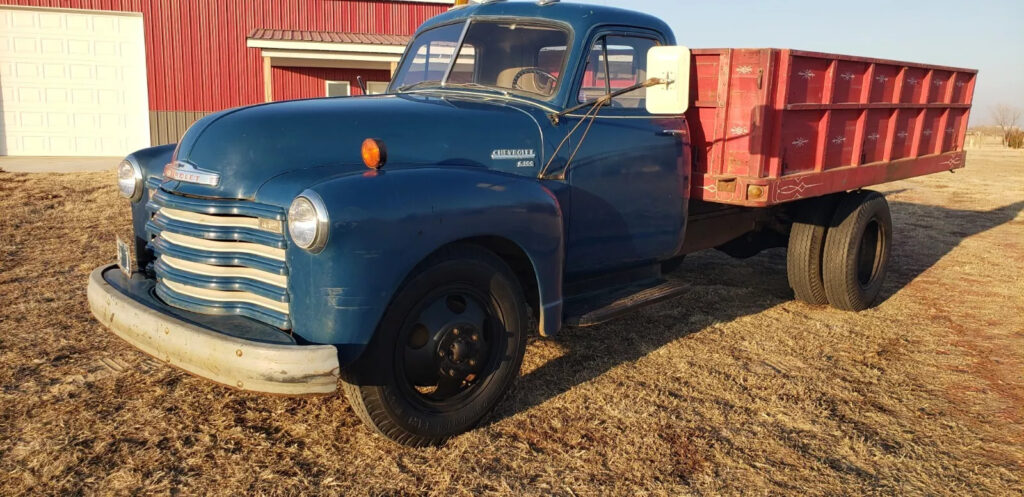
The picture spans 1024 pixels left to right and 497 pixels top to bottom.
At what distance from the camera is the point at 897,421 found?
368 cm

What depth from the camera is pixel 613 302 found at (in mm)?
3947

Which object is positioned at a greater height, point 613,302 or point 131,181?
point 131,181

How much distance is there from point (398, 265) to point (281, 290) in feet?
1.51

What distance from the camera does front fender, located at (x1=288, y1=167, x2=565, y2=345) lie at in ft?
8.84

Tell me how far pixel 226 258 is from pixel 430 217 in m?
0.83

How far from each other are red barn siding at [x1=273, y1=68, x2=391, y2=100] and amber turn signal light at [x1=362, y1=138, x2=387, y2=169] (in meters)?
14.9

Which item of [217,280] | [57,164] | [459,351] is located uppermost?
[217,280]

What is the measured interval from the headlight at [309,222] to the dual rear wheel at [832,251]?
13.9 feet

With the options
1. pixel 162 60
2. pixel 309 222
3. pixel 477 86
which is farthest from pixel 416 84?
pixel 162 60

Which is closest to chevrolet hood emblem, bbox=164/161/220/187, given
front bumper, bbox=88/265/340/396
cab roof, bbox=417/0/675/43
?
front bumper, bbox=88/265/340/396

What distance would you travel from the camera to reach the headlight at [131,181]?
13.0ft

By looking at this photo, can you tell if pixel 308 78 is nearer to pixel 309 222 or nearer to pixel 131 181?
pixel 131 181

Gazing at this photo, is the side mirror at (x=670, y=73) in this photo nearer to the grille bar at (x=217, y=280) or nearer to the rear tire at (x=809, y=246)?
the grille bar at (x=217, y=280)

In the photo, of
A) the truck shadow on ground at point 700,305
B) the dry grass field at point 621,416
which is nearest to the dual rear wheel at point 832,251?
the dry grass field at point 621,416
